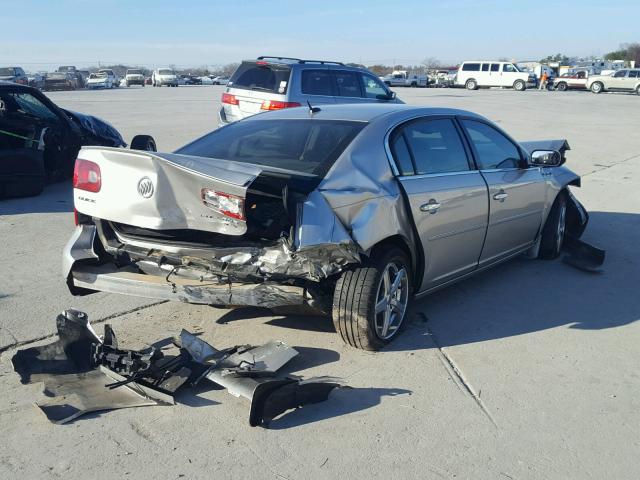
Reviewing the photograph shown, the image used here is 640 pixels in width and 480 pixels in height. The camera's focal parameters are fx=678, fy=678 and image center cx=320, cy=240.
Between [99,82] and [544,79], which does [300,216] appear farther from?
[99,82]

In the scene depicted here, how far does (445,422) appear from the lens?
3.61m

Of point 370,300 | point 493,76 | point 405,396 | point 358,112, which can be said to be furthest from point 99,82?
point 405,396

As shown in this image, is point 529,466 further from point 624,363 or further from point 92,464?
point 92,464

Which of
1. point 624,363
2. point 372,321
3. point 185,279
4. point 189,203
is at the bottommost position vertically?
point 624,363

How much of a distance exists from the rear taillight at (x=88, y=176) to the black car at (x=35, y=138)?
4951 millimetres

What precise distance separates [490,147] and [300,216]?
2466mm

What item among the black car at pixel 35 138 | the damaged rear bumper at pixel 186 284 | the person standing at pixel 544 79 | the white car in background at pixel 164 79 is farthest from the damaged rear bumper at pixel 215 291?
the white car in background at pixel 164 79

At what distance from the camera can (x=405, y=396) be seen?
3873mm

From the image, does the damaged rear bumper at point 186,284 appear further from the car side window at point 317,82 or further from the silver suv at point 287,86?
the car side window at point 317,82

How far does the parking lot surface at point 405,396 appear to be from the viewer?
10.6ft

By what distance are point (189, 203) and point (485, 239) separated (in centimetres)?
256

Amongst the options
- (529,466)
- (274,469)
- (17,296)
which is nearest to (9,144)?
(17,296)

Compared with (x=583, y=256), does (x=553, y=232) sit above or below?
above

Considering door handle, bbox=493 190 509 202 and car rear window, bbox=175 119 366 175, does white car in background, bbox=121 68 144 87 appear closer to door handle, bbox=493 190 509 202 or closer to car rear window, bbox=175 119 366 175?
car rear window, bbox=175 119 366 175
